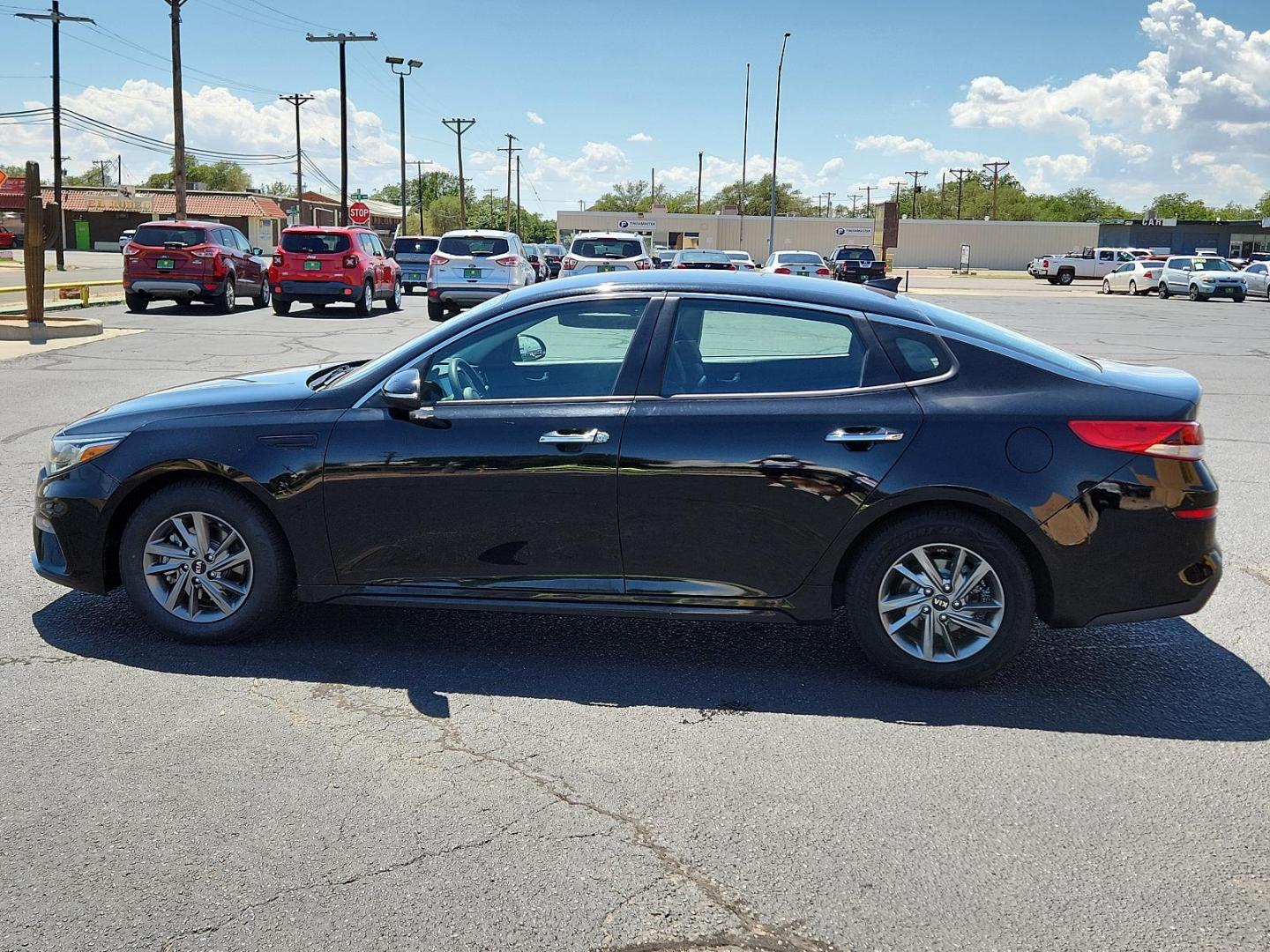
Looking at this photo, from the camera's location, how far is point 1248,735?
430 centimetres

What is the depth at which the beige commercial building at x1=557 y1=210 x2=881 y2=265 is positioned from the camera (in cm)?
9437

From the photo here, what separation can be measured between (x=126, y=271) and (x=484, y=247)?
7.22 m

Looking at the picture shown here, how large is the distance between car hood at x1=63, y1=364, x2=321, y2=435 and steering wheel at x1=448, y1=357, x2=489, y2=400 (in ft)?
2.03

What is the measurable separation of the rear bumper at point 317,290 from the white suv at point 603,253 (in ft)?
15.3

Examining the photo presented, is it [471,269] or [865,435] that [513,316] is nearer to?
[865,435]

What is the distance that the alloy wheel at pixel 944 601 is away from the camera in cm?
460

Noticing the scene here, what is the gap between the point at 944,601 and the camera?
4.62 meters

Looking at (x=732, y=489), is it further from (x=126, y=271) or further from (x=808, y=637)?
(x=126, y=271)

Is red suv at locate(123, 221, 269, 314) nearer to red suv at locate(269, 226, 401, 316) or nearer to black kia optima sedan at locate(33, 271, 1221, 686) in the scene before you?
red suv at locate(269, 226, 401, 316)

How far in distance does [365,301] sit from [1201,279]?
103 feet

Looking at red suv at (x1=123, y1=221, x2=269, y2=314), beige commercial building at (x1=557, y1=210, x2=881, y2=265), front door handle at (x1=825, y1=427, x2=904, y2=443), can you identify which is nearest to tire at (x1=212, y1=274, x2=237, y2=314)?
red suv at (x1=123, y1=221, x2=269, y2=314)

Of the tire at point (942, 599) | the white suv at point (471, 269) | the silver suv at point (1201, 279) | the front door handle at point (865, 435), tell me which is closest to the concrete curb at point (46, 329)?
the white suv at point (471, 269)

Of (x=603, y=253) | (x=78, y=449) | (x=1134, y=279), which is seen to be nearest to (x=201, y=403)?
(x=78, y=449)

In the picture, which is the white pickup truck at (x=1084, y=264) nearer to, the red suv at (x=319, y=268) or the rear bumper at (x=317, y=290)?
the red suv at (x=319, y=268)
